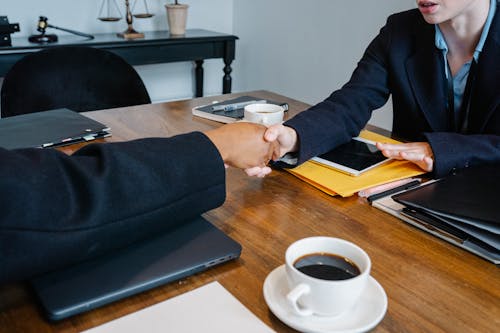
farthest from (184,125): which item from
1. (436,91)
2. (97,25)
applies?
(97,25)

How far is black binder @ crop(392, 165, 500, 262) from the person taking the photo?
71cm

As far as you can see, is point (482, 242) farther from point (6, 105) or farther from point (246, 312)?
point (6, 105)

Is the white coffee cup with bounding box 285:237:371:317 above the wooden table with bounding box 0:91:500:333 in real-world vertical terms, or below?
above

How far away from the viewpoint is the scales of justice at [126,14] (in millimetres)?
2896

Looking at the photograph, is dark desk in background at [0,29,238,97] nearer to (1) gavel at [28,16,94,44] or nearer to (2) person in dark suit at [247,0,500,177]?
(1) gavel at [28,16,94,44]

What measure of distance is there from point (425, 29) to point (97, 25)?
93.1 inches

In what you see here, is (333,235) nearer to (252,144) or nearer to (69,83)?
(252,144)

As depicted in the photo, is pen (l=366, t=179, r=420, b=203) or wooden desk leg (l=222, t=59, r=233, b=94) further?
wooden desk leg (l=222, t=59, r=233, b=94)

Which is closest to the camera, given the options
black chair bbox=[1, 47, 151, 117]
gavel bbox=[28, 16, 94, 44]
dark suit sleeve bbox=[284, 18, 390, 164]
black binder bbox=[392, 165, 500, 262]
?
black binder bbox=[392, 165, 500, 262]

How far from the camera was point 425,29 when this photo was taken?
130 centimetres

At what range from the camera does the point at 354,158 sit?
3.46 ft

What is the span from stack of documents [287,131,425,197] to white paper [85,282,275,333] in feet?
1.24

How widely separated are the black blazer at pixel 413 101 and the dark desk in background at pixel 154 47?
1762 mm

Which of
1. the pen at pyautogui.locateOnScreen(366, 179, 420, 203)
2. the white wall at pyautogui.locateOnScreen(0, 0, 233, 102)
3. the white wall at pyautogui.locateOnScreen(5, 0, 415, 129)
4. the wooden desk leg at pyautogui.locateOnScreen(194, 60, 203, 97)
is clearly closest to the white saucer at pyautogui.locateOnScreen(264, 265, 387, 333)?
the pen at pyautogui.locateOnScreen(366, 179, 420, 203)
